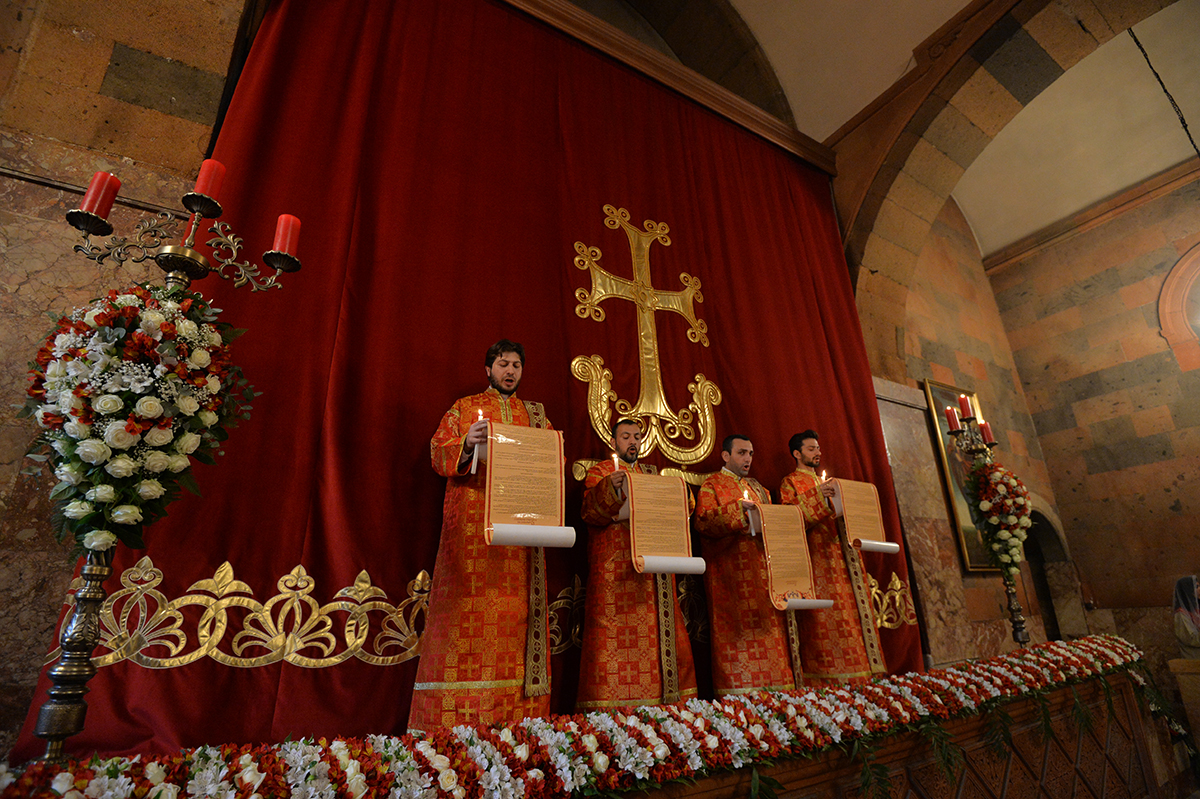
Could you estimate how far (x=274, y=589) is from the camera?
99.1 inches

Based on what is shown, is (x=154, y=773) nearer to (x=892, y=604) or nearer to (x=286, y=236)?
(x=286, y=236)

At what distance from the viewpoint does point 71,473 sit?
1.86m

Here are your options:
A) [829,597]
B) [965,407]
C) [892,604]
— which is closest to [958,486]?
[965,407]

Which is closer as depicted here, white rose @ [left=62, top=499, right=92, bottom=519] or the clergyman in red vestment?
white rose @ [left=62, top=499, right=92, bottom=519]

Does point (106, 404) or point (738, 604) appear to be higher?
point (106, 404)

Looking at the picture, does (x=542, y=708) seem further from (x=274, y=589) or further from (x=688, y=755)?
(x=274, y=589)

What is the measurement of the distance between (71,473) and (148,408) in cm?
28

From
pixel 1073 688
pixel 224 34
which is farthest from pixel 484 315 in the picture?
pixel 1073 688

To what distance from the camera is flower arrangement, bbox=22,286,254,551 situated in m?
1.85

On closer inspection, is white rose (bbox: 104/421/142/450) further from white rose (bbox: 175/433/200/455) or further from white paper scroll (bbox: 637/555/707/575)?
white paper scroll (bbox: 637/555/707/575)

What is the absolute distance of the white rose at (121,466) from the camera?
6.00 ft

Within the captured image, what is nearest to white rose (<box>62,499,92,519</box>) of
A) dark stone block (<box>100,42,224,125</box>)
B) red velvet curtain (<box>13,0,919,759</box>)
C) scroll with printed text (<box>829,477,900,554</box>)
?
red velvet curtain (<box>13,0,919,759</box>)

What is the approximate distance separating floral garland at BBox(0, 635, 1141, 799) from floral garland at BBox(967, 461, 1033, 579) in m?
2.65

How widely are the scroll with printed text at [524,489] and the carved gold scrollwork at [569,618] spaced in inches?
28.8
